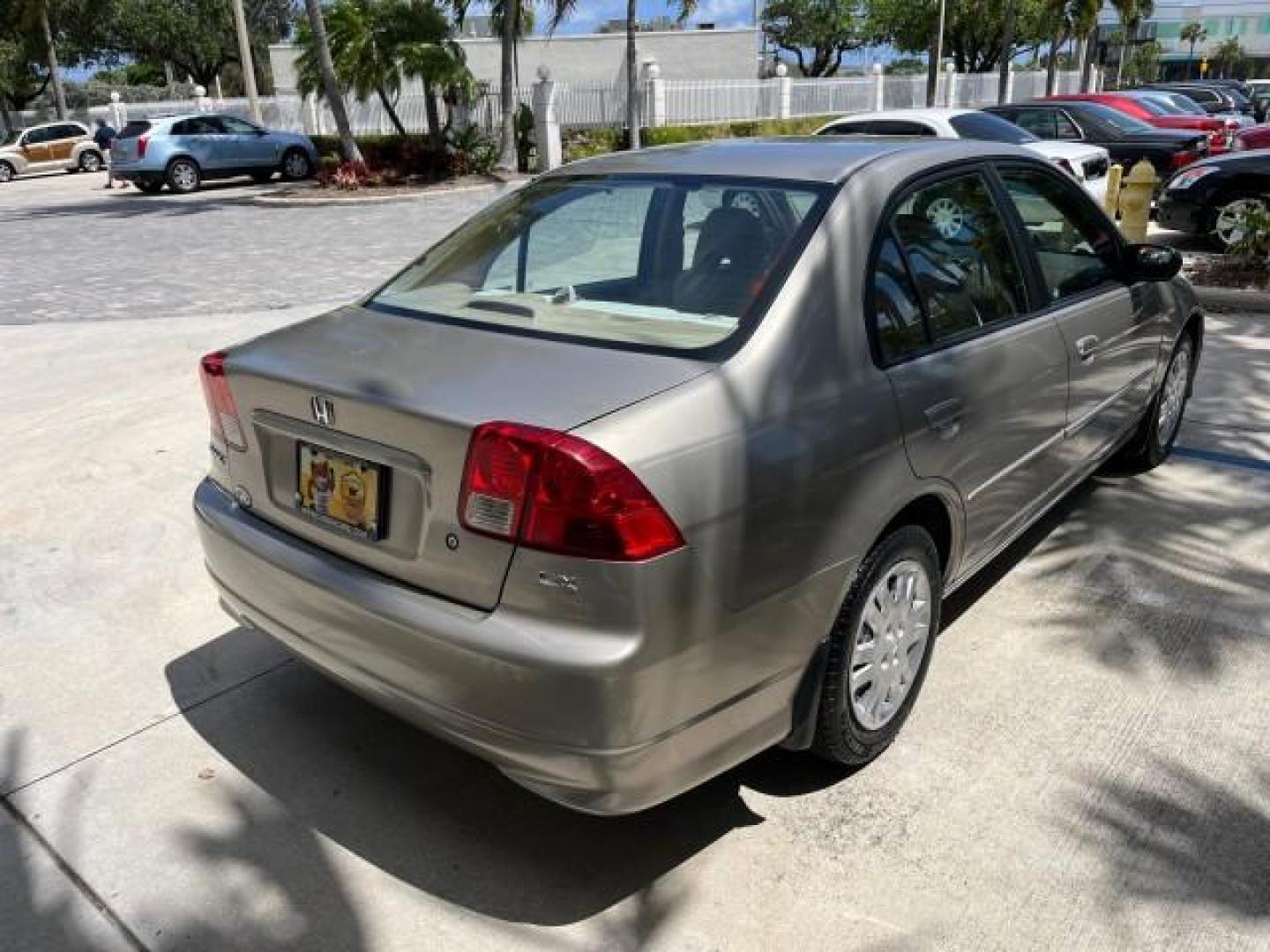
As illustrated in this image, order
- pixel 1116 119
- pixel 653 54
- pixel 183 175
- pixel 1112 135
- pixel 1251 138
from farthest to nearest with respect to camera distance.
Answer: pixel 653 54 < pixel 183 175 < pixel 1251 138 < pixel 1116 119 < pixel 1112 135

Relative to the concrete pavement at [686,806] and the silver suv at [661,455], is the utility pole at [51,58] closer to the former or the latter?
the concrete pavement at [686,806]

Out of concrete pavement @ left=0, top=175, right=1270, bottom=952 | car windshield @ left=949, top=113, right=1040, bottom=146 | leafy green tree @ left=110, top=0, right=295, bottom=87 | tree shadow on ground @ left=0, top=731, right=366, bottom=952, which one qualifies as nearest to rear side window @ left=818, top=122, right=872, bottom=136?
car windshield @ left=949, top=113, right=1040, bottom=146

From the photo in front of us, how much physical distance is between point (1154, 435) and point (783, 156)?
2760 mm

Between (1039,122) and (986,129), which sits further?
(1039,122)

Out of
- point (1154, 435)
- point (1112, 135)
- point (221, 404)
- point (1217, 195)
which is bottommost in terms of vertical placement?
point (1154, 435)

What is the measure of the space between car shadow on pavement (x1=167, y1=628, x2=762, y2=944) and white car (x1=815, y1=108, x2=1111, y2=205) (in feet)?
32.2

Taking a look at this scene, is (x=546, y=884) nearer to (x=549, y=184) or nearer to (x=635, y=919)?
(x=635, y=919)

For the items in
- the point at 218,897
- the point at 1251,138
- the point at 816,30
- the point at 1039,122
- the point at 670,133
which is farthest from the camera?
the point at 816,30

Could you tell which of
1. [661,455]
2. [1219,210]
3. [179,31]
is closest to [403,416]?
Result: [661,455]

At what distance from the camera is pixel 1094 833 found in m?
2.76

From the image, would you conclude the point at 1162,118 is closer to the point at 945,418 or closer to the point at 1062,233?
the point at 1062,233

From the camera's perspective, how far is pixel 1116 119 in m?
15.0

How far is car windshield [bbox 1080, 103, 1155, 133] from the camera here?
14.8m

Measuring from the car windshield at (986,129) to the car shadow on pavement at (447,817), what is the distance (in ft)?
34.8
